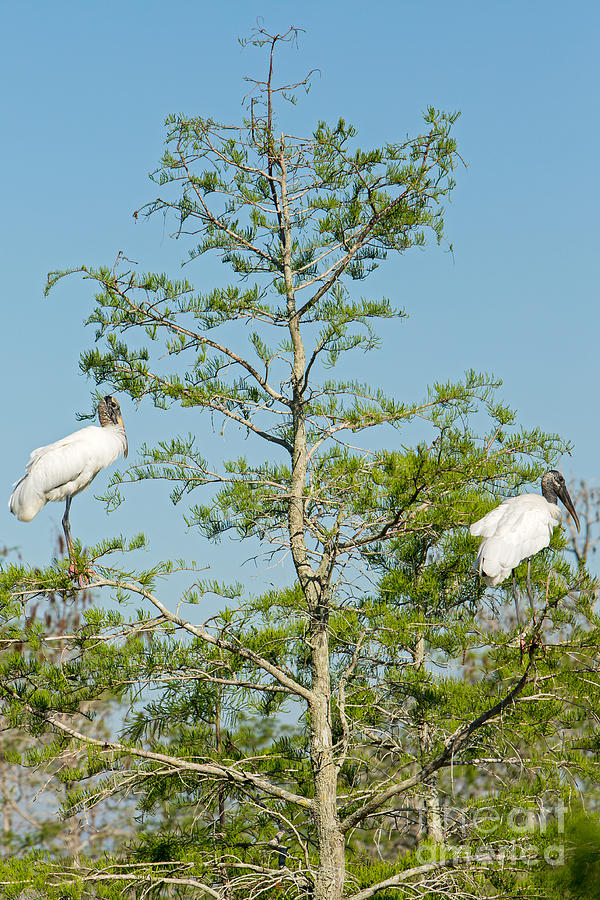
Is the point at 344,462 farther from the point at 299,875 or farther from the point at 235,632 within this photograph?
the point at 299,875

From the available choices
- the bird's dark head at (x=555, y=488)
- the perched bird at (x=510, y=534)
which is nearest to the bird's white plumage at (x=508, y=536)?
the perched bird at (x=510, y=534)

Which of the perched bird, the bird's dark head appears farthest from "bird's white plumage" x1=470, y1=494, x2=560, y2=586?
the bird's dark head

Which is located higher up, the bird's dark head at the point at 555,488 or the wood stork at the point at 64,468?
the wood stork at the point at 64,468

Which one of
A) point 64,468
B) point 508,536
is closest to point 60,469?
point 64,468

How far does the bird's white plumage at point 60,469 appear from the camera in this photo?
7.81 metres

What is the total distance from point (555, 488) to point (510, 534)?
6.31ft

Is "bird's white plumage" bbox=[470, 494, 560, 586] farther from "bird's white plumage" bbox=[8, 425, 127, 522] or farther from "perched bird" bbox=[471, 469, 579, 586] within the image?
"bird's white plumage" bbox=[8, 425, 127, 522]

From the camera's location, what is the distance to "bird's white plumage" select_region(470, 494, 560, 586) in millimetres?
6266

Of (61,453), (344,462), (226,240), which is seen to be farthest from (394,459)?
(61,453)

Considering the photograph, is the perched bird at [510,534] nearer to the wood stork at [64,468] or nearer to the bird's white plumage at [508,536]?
the bird's white plumage at [508,536]

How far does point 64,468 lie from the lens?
7812mm

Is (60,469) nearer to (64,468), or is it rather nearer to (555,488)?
(64,468)

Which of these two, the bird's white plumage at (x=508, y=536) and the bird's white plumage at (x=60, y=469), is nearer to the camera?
the bird's white plumage at (x=508, y=536)

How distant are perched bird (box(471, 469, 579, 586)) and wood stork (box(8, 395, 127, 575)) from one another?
3.20 meters
